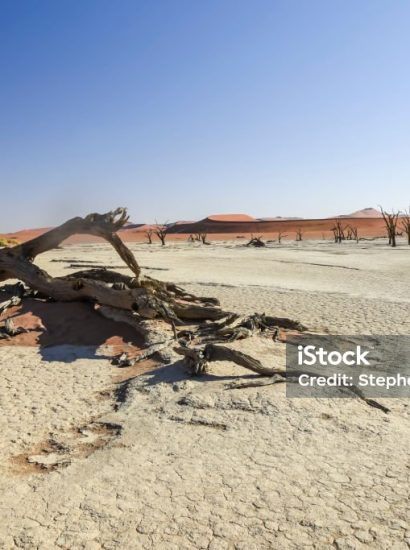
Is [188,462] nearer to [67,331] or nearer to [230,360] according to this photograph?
[230,360]

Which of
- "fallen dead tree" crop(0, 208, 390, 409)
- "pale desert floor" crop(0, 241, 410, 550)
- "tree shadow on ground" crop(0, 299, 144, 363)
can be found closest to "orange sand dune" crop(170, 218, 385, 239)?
"fallen dead tree" crop(0, 208, 390, 409)

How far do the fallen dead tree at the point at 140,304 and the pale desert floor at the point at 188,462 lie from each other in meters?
0.45

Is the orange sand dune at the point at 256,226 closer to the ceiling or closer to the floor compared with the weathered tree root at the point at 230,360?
closer to the ceiling

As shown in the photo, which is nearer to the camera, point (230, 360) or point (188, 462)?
point (188, 462)

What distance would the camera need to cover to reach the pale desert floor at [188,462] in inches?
107

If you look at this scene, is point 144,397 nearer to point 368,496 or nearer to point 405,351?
point 368,496

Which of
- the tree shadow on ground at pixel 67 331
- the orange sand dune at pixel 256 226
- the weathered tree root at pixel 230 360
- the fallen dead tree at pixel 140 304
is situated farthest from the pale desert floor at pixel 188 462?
the orange sand dune at pixel 256 226

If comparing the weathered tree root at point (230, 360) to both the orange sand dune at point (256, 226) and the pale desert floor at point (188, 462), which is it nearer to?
the pale desert floor at point (188, 462)

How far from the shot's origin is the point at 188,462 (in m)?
3.46

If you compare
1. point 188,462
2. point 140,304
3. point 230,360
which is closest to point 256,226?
point 140,304

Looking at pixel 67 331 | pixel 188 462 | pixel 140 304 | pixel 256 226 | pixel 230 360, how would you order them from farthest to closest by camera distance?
pixel 256 226
pixel 67 331
pixel 140 304
pixel 230 360
pixel 188 462

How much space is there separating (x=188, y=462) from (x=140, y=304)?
3443 mm

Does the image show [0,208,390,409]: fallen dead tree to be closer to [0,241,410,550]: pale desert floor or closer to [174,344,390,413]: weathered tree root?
[174,344,390,413]: weathered tree root

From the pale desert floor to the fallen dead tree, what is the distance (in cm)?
45
